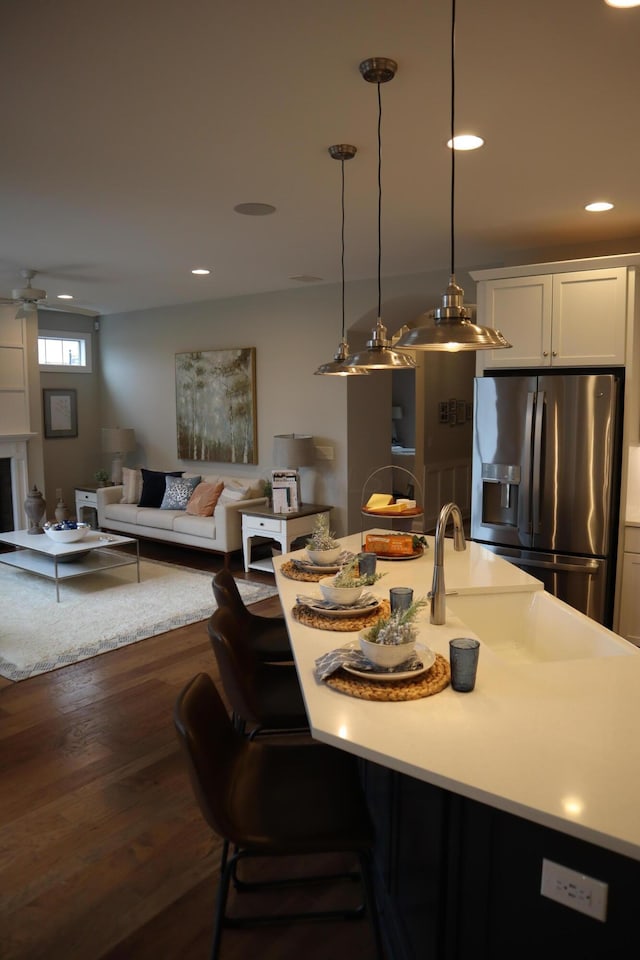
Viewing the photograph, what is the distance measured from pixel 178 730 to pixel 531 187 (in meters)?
3.23

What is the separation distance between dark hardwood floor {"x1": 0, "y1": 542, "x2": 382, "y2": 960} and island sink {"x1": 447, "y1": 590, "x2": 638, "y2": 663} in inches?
43.0

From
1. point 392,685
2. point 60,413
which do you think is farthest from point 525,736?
point 60,413

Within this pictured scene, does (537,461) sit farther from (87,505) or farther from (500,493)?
(87,505)

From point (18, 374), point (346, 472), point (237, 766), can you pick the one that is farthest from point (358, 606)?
point (18, 374)

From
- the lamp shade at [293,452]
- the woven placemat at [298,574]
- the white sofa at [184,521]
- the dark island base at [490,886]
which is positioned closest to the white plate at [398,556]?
the woven placemat at [298,574]

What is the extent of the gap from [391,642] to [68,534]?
15.1 feet

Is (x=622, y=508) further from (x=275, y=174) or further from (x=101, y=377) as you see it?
(x=101, y=377)

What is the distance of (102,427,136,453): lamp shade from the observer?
28.0ft

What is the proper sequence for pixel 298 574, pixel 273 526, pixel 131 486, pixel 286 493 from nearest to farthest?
pixel 298 574
pixel 273 526
pixel 286 493
pixel 131 486

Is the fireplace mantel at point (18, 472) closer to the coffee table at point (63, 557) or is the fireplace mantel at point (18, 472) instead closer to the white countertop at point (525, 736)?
the coffee table at point (63, 557)

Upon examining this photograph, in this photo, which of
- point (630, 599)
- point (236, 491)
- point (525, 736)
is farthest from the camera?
point (236, 491)

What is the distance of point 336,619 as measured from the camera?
246 centimetres

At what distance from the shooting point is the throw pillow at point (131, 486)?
799cm

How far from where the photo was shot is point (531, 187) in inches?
143
